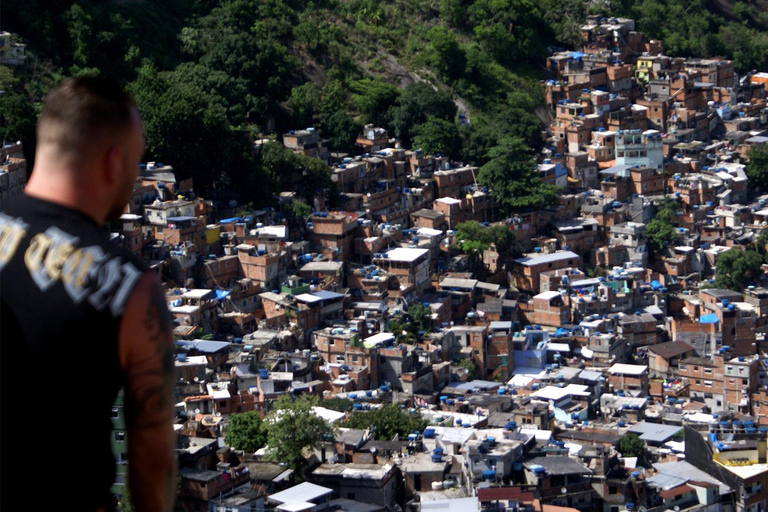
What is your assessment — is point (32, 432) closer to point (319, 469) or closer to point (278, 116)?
point (319, 469)

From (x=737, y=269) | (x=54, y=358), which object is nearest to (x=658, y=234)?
(x=737, y=269)

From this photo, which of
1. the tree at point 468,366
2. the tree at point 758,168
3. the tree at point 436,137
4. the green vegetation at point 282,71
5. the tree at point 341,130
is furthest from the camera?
the tree at point 758,168

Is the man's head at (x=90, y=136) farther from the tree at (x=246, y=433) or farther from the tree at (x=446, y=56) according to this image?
the tree at (x=446, y=56)

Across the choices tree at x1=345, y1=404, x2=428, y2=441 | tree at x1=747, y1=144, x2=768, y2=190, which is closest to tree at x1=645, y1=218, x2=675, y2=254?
tree at x1=747, y1=144, x2=768, y2=190

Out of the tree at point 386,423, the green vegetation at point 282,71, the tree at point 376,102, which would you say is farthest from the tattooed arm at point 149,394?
A: the tree at point 376,102

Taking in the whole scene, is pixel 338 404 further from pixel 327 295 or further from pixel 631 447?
→ pixel 631 447

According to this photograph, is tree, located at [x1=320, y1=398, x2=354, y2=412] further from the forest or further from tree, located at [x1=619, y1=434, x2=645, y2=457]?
the forest
